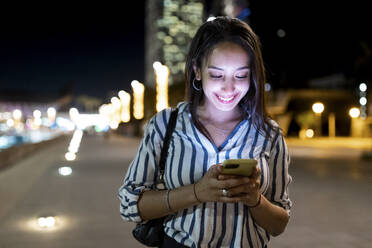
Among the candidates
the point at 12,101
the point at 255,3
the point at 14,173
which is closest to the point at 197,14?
the point at 12,101

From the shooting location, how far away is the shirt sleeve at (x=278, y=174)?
1957mm

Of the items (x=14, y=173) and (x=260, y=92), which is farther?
(x=14, y=173)

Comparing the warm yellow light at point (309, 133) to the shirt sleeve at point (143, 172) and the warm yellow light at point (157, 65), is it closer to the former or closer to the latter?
the warm yellow light at point (157, 65)

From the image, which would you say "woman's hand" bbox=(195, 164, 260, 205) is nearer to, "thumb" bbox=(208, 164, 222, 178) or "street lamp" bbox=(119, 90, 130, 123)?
"thumb" bbox=(208, 164, 222, 178)

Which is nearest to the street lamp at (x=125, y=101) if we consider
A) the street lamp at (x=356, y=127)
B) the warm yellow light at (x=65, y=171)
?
the street lamp at (x=356, y=127)

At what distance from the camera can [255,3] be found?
158ft

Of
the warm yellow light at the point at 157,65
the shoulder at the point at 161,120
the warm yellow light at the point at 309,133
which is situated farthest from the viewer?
the warm yellow light at the point at 309,133

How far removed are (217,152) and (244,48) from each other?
0.43 meters

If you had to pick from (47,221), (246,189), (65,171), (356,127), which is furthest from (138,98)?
(246,189)

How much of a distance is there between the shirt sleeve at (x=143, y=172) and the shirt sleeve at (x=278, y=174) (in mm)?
484

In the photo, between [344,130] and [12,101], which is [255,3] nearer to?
[344,130]

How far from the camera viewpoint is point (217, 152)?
6.05 feet

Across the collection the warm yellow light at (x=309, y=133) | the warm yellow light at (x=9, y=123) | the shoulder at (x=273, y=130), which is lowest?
the warm yellow light at (x=9, y=123)

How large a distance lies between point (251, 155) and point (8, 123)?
128110 millimetres
